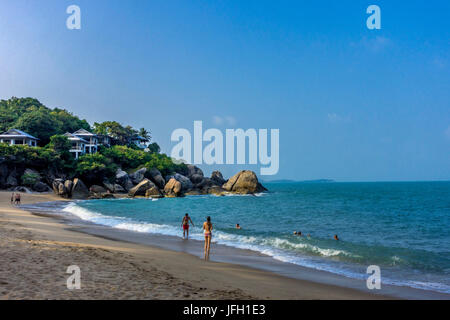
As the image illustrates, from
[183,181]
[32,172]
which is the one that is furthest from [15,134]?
[183,181]

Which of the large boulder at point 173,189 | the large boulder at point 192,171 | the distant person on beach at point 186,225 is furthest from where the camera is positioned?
the large boulder at point 192,171

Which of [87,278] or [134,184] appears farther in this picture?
[134,184]

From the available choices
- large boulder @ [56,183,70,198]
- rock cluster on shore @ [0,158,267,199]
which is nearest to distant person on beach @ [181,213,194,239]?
large boulder @ [56,183,70,198]

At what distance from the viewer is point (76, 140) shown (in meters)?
77.2

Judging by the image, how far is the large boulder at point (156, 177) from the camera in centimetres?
7762

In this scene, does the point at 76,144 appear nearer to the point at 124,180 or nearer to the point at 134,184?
the point at 124,180

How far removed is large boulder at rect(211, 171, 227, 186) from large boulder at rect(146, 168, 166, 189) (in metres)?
23.1

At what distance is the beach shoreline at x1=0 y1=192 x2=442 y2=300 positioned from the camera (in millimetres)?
7426

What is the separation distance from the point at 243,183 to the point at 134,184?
30.1 m

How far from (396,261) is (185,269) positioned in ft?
35.9

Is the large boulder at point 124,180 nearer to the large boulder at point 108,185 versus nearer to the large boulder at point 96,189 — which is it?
the large boulder at point 108,185

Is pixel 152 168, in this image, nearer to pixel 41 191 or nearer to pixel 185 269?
pixel 41 191

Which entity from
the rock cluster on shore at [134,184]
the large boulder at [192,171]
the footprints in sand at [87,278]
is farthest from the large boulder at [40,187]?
the footprints in sand at [87,278]
